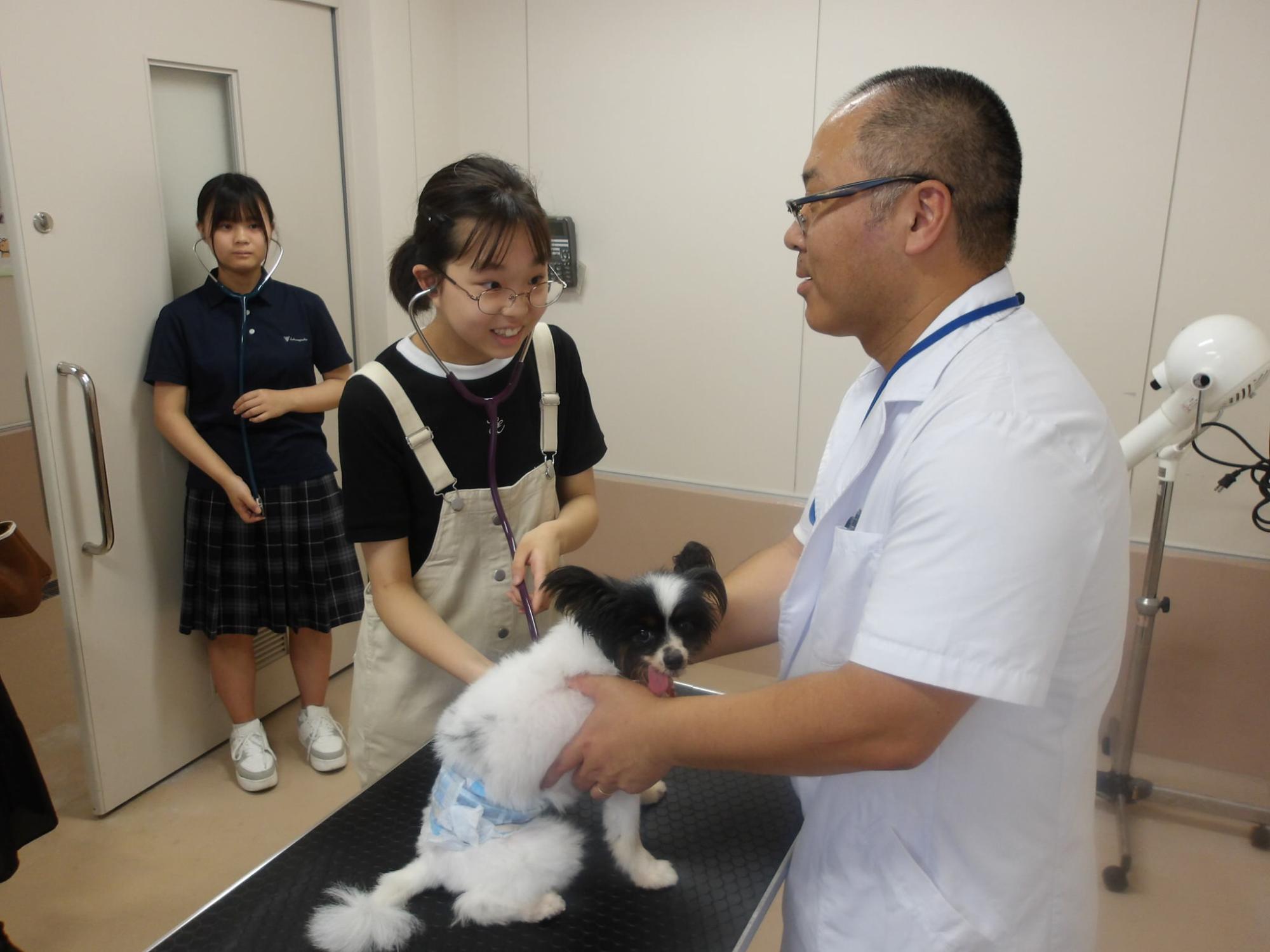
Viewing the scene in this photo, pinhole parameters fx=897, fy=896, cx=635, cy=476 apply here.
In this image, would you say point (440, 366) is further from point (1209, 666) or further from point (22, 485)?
point (22, 485)

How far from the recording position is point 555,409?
1.51 m

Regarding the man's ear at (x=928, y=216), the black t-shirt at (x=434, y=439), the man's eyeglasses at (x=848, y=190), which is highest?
the man's eyeglasses at (x=848, y=190)

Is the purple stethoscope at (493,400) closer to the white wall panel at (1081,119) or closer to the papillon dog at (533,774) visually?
the papillon dog at (533,774)

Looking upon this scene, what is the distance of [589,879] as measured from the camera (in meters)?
1.10

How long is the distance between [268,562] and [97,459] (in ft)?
1.76

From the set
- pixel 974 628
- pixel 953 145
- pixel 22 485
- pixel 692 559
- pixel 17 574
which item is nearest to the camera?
pixel 974 628

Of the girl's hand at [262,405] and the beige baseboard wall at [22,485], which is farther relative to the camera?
the beige baseboard wall at [22,485]

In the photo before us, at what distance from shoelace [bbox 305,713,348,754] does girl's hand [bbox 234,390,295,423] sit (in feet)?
3.25

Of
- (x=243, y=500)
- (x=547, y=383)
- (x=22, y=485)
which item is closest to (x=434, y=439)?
(x=547, y=383)

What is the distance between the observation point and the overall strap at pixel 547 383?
150 centimetres

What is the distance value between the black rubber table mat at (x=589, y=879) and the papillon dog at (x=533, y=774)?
22 mm

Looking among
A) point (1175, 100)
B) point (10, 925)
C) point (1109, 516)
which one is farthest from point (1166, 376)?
point (10, 925)

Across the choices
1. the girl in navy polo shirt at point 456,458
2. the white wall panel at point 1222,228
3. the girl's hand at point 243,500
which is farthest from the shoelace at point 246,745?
the white wall panel at point 1222,228

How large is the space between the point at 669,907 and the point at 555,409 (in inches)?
31.0
